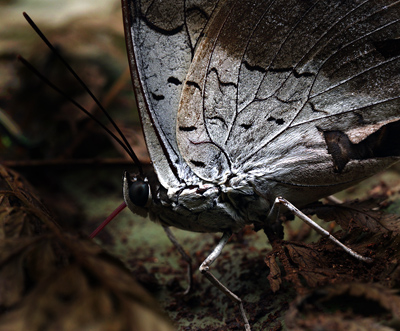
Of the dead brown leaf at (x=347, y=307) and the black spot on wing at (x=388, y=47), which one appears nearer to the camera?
the dead brown leaf at (x=347, y=307)

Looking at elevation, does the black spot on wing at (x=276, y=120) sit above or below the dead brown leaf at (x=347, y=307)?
above

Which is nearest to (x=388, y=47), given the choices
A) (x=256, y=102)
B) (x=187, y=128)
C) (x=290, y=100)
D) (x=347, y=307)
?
(x=290, y=100)

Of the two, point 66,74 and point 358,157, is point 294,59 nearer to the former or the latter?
point 358,157

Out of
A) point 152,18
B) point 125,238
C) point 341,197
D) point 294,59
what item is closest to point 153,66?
point 152,18

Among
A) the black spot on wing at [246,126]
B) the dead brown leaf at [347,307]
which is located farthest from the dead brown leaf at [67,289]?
the black spot on wing at [246,126]

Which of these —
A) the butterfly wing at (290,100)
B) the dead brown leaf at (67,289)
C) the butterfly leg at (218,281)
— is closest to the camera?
the dead brown leaf at (67,289)

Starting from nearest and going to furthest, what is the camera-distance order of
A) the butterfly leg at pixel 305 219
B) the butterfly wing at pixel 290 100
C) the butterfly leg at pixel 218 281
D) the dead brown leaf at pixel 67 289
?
the dead brown leaf at pixel 67 289 < the butterfly leg at pixel 305 219 < the butterfly leg at pixel 218 281 < the butterfly wing at pixel 290 100

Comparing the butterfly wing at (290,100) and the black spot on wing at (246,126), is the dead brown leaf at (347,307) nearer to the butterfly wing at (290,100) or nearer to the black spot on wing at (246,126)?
the butterfly wing at (290,100)
